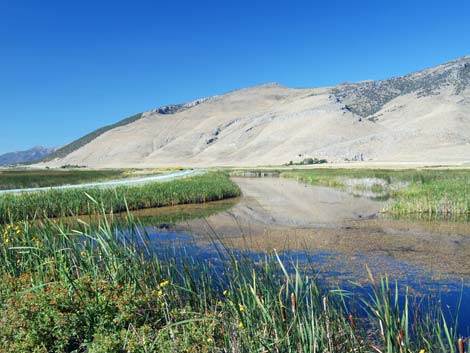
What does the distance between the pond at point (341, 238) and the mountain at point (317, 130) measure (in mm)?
52191

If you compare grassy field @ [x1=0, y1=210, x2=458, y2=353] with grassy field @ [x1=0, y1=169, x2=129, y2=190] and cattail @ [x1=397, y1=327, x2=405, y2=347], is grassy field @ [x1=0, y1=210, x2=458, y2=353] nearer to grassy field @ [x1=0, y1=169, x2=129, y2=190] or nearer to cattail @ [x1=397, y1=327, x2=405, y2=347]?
cattail @ [x1=397, y1=327, x2=405, y2=347]

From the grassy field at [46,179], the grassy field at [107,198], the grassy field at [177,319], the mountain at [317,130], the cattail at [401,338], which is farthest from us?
the mountain at [317,130]

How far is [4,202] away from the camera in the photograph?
20031 millimetres

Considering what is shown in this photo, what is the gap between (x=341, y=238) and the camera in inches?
595

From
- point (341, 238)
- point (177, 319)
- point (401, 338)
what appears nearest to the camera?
point (401, 338)

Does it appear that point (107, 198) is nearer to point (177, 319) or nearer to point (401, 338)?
point (177, 319)

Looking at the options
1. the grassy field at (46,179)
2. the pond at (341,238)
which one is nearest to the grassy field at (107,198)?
the pond at (341,238)

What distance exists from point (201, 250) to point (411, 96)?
5142 inches

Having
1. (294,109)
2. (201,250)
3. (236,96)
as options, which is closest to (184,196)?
(201,250)

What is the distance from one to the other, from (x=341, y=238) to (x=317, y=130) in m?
97.2

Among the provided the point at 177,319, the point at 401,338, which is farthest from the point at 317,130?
the point at 401,338

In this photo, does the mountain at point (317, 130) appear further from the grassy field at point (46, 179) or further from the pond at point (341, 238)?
the pond at point (341, 238)

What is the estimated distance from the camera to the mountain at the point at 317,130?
87375mm

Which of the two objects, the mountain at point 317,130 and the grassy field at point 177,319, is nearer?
the grassy field at point 177,319
